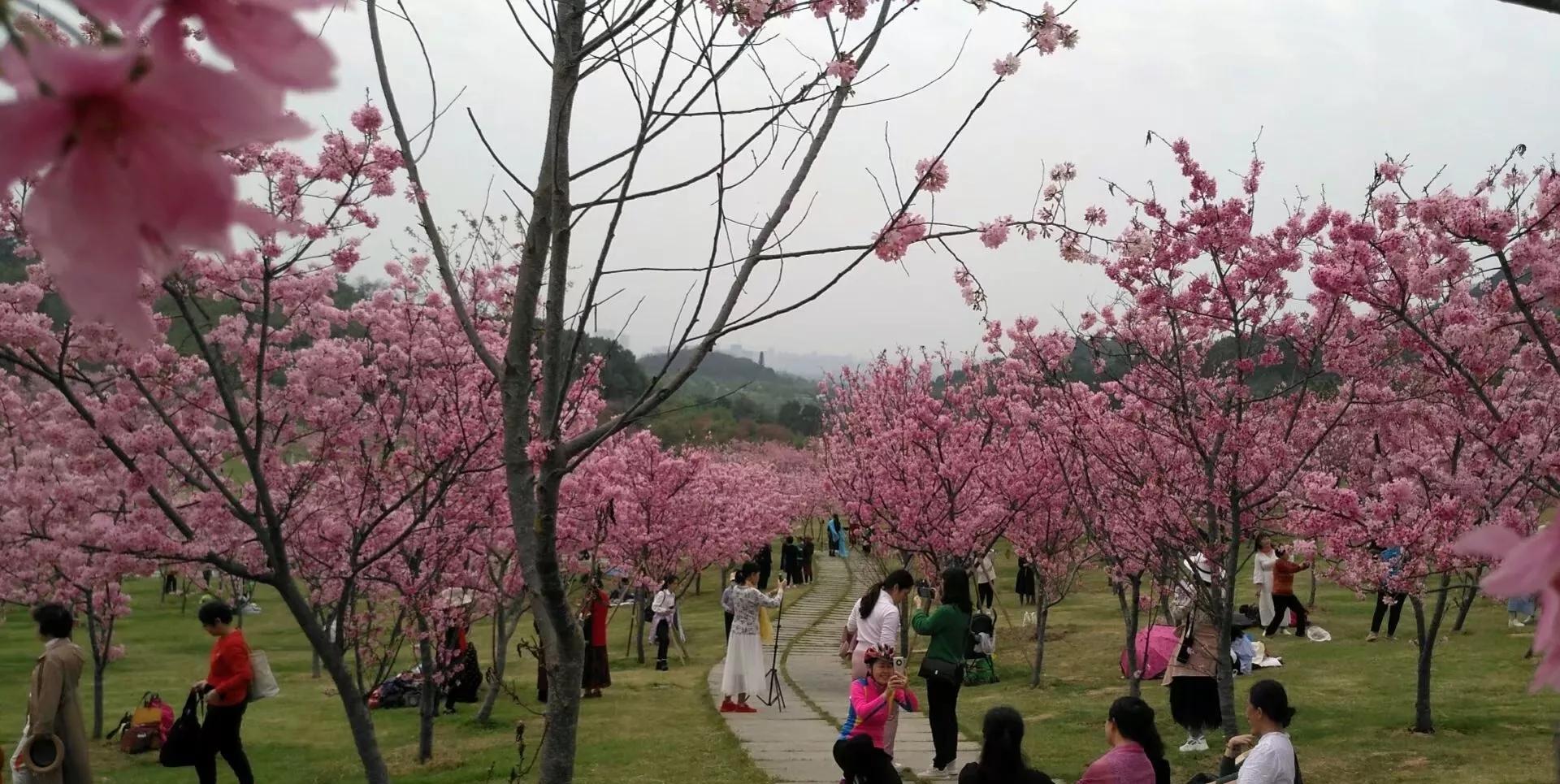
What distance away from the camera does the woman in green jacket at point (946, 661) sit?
8203 millimetres

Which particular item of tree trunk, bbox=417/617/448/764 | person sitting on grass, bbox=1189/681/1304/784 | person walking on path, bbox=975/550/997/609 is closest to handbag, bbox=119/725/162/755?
tree trunk, bbox=417/617/448/764

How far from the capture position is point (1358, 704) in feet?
34.9

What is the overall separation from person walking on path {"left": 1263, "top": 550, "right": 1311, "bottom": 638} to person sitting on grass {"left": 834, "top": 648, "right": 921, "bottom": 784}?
818 cm

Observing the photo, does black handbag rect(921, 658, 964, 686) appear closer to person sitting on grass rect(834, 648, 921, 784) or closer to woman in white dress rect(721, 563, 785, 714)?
person sitting on grass rect(834, 648, 921, 784)

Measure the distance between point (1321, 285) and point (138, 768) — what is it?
11123mm

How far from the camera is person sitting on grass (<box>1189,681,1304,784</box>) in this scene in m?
4.77

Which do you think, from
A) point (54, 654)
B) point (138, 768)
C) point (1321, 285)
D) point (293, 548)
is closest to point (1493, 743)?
point (1321, 285)

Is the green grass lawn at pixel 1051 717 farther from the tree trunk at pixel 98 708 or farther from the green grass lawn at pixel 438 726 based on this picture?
the tree trunk at pixel 98 708

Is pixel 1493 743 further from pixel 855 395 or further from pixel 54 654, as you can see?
pixel 855 395

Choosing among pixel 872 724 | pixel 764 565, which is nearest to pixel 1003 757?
pixel 872 724

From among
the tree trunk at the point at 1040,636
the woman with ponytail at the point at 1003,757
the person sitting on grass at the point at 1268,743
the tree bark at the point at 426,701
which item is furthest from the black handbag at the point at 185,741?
the tree trunk at the point at 1040,636

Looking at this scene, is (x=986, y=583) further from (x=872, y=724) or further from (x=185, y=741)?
(x=185, y=741)

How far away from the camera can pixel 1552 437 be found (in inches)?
305

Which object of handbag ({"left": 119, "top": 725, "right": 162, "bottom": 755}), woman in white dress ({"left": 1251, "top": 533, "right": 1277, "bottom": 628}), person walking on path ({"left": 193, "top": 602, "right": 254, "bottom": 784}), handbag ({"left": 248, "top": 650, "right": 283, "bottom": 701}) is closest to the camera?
person walking on path ({"left": 193, "top": 602, "right": 254, "bottom": 784})
